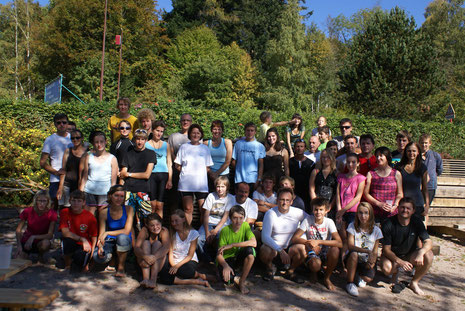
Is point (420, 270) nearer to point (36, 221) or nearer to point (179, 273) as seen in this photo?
point (179, 273)

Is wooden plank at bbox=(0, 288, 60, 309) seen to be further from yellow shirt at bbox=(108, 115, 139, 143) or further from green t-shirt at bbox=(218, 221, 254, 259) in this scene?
yellow shirt at bbox=(108, 115, 139, 143)

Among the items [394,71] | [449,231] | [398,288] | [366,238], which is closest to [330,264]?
[366,238]

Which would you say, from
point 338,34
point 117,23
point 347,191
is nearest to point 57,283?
point 347,191

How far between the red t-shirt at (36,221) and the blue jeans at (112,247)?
89cm

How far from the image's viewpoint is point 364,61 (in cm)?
2570

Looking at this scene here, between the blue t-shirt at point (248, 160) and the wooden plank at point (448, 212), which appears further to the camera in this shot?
the wooden plank at point (448, 212)

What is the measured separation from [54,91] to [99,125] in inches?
81.7

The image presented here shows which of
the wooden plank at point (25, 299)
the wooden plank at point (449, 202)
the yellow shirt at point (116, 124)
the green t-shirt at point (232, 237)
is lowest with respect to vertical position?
the wooden plank at point (25, 299)

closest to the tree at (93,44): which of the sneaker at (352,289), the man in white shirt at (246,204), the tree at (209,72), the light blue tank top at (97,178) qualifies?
the tree at (209,72)

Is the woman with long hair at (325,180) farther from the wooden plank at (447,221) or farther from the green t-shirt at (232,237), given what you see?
the wooden plank at (447,221)

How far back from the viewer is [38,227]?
18.0 ft

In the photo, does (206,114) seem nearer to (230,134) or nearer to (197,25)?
(230,134)

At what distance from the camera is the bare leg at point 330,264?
503 centimetres

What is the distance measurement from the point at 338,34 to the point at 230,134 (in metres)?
44.8
